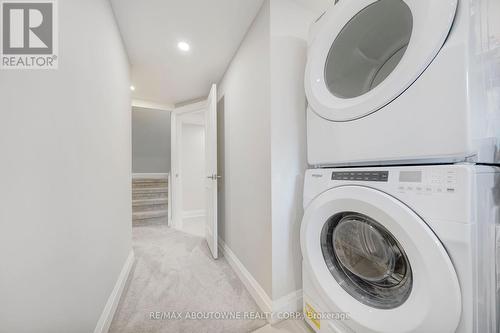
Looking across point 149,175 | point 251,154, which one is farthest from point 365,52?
point 149,175

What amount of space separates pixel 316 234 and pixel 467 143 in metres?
0.64

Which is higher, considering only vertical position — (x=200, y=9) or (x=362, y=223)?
(x=200, y=9)

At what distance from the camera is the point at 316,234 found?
0.93m

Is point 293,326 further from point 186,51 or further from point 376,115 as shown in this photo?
point 186,51

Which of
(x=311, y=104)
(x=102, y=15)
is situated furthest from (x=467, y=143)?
(x=102, y=15)

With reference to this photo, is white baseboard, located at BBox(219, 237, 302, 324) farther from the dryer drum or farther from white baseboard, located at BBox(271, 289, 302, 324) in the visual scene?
the dryer drum

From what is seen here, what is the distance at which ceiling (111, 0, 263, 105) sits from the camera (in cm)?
130

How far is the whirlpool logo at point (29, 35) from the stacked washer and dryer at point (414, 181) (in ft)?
3.76

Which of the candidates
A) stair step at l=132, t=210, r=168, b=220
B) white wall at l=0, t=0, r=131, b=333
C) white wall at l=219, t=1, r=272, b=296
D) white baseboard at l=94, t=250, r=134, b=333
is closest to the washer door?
white wall at l=219, t=1, r=272, b=296

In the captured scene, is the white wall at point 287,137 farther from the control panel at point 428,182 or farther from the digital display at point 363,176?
the control panel at point 428,182

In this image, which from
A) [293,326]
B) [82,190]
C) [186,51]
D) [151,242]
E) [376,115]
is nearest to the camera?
[376,115]

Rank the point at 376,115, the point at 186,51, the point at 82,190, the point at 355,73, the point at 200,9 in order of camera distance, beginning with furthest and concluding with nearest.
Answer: the point at 186,51, the point at 200,9, the point at 355,73, the point at 82,190, the point at 376,115

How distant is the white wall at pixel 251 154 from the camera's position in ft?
4.03

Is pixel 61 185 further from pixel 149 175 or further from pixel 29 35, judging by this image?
pixel 149 175
